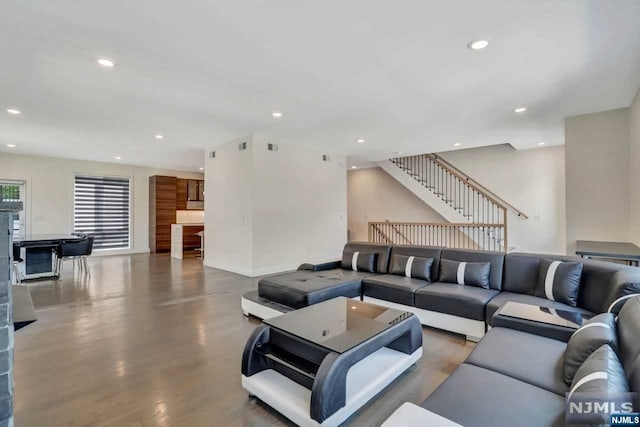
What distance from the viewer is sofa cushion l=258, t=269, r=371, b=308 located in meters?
3.31

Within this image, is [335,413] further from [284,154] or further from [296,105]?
[284,154]

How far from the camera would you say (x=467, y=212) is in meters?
8.29

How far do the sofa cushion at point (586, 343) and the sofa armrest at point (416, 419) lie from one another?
0.79 m

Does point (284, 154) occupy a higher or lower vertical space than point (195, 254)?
higher

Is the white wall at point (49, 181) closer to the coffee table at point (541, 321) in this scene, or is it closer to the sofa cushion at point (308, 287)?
the sofa cushion at point (308, 287)

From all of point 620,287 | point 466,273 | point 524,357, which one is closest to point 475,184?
point 466,273

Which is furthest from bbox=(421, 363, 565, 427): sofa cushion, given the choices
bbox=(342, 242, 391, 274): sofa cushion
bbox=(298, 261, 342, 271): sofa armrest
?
bbox=(298, 261, 342, 271): sofa armrest

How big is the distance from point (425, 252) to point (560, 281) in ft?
4.84

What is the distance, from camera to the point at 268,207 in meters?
6.41

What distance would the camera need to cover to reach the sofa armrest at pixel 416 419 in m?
1.22

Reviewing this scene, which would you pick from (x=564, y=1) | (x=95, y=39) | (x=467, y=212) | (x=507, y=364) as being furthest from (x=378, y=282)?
(x=467, y=212)

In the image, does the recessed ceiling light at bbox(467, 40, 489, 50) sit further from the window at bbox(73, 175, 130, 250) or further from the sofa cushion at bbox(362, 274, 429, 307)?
the window at bbox(73, 175, 130, 250)

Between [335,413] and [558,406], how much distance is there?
1084 millimetres

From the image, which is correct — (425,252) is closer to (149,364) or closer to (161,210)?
(149,364)
